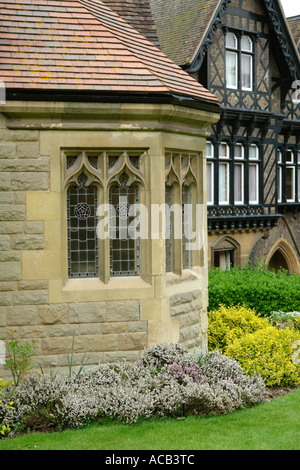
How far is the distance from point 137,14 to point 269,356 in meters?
5.79

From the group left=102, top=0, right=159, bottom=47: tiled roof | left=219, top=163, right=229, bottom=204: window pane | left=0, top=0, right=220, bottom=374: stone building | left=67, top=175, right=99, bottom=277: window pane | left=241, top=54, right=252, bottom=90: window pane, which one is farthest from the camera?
left=241, top=54, right=252, bottom=90: window pane

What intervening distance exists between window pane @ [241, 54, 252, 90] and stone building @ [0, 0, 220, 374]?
511 inches

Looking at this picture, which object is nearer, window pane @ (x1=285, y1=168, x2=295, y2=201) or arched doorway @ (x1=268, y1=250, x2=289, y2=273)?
window pane @ (x1=285, y1=168, x2=295, y2=201)

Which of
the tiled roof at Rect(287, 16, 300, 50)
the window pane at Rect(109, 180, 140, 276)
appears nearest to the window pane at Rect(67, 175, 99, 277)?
the window pane at Rect(109, 180, 140, 276)

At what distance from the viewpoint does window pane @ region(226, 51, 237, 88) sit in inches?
798

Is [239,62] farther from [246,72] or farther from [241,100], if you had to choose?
→ [241,100]

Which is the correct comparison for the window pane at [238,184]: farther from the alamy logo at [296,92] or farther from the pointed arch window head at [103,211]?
the pointed arch window head at [103,211]

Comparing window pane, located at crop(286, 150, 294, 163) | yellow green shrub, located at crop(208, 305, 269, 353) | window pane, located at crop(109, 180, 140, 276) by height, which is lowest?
yellow green shrub, located at crop(208, 305, 269, 353)

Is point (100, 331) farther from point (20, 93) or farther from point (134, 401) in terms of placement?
point (20, 93)

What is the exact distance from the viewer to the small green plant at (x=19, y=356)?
7426 millimetres

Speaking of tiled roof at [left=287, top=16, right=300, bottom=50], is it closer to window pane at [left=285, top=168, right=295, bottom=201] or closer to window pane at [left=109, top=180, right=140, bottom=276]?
window pane at [left=285, top=168, right=295, bottom=201]

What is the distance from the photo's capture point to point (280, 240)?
23719 mm

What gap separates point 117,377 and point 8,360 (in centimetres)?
132
